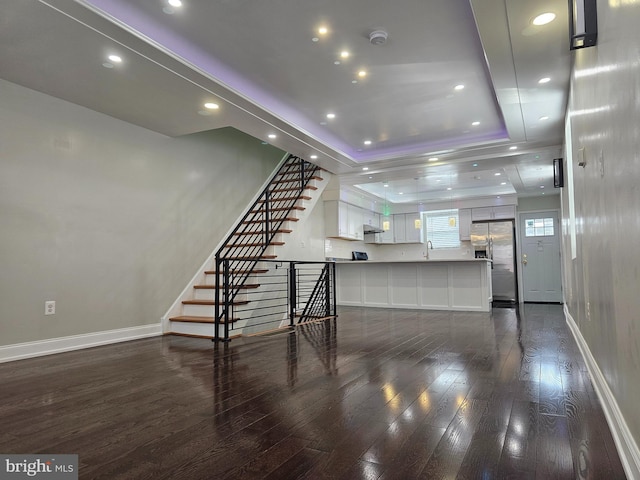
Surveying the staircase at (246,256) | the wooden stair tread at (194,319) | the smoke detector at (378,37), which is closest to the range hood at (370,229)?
the staircase at (246,256)

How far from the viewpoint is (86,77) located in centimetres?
364

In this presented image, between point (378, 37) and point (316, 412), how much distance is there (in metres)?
3.03

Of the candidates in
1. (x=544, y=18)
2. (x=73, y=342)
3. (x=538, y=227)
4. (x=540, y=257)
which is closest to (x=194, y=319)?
(x=73, y=342)

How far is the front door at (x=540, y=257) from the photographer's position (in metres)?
8.71

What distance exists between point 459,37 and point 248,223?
421 centimetres

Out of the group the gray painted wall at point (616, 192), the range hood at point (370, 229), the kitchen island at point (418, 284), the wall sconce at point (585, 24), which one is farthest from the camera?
the range hood at point (370, 229)

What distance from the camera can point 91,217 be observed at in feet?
14.4

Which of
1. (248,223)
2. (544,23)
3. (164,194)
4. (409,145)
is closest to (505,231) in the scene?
(409,145)

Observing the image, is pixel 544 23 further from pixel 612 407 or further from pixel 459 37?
pixel 612 407

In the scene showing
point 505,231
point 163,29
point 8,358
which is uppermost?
point 163,29

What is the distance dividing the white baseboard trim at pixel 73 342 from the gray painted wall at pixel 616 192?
4.63m

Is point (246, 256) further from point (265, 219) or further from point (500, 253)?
point (500, 253)

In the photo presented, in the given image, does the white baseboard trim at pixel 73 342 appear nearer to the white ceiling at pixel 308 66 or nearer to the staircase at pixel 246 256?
the staircase at pixel 246 256

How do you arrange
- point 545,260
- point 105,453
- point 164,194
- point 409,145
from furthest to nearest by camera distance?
point 545,260, point 409,145, point 164,194, point 105,453
